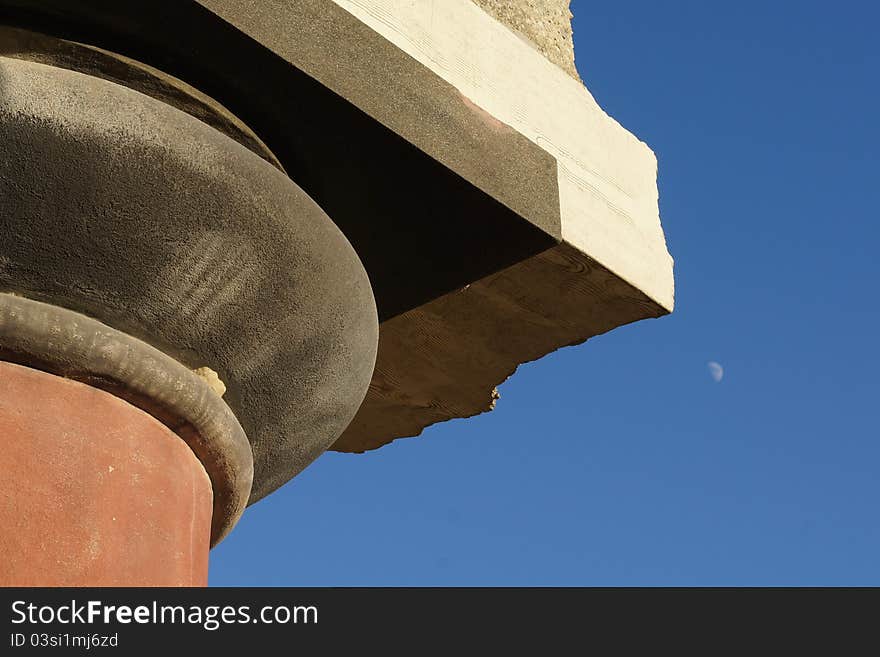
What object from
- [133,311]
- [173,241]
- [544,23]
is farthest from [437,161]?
[544,23]

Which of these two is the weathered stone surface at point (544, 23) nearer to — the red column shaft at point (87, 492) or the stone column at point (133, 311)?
the stone column at point (133, 311)

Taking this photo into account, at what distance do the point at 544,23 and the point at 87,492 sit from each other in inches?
99.6

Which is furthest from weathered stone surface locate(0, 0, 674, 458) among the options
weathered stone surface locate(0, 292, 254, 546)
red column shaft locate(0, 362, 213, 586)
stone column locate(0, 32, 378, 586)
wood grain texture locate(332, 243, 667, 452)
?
red column shaft locate(0, 362, 213, 586)

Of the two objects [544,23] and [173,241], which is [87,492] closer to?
[173,241]

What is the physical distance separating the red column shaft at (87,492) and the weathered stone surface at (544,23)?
6.75 ft

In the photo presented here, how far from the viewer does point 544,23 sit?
14.8ft

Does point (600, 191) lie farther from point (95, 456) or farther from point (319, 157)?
point (95, 456)

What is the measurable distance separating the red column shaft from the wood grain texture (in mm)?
1355

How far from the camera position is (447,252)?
3777 millimetres

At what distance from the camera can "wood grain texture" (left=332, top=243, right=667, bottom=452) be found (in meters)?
3.99

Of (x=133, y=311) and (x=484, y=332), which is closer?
(x=133, y=311)

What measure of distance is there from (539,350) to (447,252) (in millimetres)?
699

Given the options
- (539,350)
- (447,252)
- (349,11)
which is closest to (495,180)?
(447,252)

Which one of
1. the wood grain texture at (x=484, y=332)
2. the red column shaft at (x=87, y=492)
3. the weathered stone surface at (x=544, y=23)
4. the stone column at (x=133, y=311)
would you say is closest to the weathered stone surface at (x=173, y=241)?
the stone column at (x=133, y=311)
